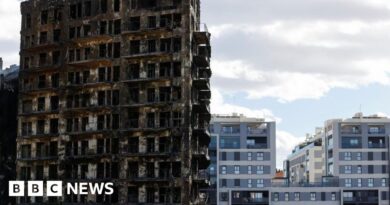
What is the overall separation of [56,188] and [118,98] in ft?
47.1

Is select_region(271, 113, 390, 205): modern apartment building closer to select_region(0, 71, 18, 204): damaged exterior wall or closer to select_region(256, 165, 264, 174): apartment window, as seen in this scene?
select_region(256, 165, 264, 174): apartment window

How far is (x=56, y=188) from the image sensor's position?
3713 inches

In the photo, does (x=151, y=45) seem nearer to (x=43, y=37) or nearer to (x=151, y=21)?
(x=151, y=21)

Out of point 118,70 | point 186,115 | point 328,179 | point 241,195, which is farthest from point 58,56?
point 328,179

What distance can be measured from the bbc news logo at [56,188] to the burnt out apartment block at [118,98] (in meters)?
0.87

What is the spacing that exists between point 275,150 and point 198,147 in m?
71.0

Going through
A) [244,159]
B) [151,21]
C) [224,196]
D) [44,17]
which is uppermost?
[44,17]

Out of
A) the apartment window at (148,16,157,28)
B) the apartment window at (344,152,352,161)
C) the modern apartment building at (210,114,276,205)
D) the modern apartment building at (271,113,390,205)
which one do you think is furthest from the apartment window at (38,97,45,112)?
the apartment window at (344,152,352,161)

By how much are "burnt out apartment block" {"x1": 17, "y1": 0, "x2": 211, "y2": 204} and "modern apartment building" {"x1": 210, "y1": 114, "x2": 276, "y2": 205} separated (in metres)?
61.8

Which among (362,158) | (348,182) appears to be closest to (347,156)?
(362,158)

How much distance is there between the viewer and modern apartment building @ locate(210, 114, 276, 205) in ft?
522

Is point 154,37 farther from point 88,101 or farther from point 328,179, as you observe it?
point 328,179

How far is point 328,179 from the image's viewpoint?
161 metres

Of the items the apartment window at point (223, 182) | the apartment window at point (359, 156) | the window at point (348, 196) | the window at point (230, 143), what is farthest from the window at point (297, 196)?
the window at point (230, 143)
